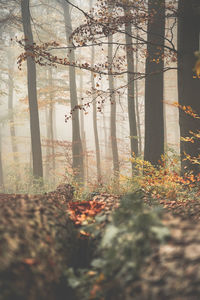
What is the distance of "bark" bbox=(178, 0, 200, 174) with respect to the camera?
16.4 feet

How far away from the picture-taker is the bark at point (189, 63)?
5.00 m

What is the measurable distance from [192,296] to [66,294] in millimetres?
910

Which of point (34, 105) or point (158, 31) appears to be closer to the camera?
point (158, 31)

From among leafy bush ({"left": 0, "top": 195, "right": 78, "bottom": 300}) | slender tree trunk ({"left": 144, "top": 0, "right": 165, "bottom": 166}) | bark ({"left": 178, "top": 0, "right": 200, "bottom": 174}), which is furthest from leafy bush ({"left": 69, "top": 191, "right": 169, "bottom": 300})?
slender tree trunk ({"left": 144, "top": 0, "right": 165, "bottom": 166})

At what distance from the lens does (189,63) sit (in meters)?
5.10

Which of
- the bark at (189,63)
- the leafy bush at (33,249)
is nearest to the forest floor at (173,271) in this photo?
the leafy bush at (33,249)

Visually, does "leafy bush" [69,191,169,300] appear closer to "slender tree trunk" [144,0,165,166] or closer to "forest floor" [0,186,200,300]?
"forest floor" [0,186,200,300]

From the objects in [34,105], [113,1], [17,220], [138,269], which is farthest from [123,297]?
[34,105]

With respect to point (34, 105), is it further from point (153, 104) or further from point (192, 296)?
point (192, 296)

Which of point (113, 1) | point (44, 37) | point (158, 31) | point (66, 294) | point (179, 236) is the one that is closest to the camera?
point (179, 236)

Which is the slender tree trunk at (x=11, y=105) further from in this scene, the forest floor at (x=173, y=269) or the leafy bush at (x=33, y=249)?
the forest floor at (x=173, y=269)

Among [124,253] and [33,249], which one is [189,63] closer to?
[124,253]

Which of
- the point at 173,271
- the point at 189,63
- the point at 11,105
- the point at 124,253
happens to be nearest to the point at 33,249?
the point at 124,253

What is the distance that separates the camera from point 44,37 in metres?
15.7
